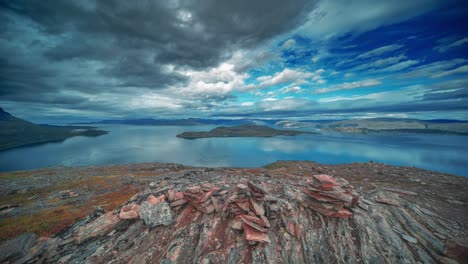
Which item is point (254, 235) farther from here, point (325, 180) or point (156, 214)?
point (156, 214)

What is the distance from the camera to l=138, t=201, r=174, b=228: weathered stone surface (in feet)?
59.8

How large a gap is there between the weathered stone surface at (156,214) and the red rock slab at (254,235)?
9.33 meters

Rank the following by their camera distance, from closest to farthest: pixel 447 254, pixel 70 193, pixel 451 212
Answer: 1. pixel 447 254
2. pixel 451 212
3. pixel 70 193

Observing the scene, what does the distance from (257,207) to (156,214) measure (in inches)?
487

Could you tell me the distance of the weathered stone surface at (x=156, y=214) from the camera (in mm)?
18219

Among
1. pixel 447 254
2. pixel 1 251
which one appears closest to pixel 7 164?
pixel 1 251

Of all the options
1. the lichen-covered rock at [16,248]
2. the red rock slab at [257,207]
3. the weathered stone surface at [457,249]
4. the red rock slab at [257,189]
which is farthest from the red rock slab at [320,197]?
the lichen-covered rock at [16,248]

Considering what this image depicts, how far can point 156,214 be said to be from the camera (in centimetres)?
1881

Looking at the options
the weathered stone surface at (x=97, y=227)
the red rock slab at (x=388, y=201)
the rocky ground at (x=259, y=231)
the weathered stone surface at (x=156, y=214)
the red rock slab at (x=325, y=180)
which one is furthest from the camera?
the red rock slab at (x=388, y=201)

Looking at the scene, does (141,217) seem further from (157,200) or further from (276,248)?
(276,248)

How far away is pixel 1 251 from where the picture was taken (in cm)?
1553

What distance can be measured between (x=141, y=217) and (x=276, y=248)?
52.7 ft

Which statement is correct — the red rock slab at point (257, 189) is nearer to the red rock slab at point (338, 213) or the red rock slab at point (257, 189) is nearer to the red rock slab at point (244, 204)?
the red rock slab at point (244, 204)

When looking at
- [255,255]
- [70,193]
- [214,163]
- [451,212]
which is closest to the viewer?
[255,255]
